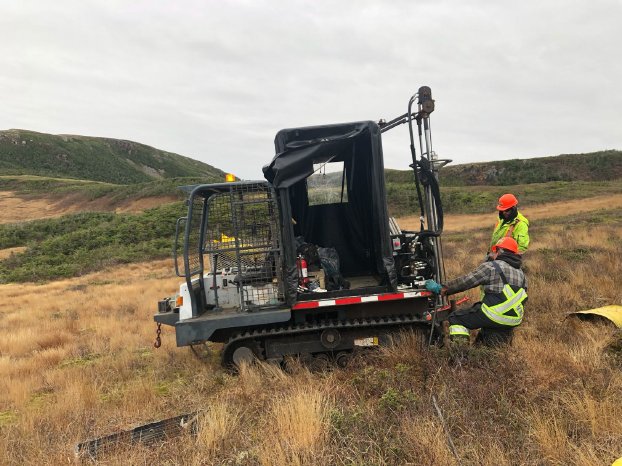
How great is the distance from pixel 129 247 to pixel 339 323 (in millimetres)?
24192

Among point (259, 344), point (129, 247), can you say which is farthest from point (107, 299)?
point (129, 247)

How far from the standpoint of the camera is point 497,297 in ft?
16.0

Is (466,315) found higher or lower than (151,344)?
higher

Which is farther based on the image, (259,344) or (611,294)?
(611,294)

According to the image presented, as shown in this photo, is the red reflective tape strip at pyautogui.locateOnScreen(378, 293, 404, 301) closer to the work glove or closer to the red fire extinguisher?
the work glove

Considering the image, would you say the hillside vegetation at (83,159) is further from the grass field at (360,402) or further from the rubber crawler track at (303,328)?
the rubber crawler track at (303,328)

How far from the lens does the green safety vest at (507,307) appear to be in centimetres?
482

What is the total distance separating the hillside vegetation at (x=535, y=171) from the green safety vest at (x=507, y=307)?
4766 centimetres

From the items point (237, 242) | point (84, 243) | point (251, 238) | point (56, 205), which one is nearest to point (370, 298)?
point (251, 238)

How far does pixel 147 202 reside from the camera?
46156 mm

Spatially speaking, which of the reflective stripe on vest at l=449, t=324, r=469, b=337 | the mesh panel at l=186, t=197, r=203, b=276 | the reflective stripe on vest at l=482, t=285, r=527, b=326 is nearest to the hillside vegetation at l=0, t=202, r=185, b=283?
the mesh panel at l=186, t=197, r=203, b=276

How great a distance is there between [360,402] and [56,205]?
185ft

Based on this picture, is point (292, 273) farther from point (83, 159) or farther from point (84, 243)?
point (83, 159)

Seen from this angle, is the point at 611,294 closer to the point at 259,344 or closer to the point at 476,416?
the point at 476,416
